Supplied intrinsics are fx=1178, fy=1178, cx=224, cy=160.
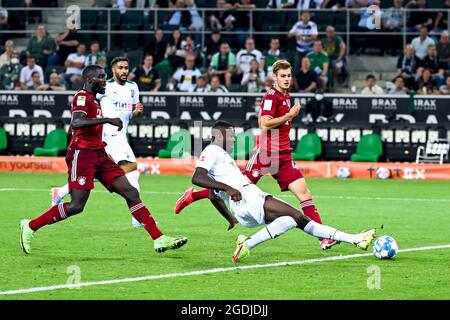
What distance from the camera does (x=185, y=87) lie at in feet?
92.7

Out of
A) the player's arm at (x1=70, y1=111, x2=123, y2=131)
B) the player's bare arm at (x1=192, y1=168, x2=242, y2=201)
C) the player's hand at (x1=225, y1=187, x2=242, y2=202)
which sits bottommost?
the player's hand at (x1=225, y1=187, x2=242, y2=202)

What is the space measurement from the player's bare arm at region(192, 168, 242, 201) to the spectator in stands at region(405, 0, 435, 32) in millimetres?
17081

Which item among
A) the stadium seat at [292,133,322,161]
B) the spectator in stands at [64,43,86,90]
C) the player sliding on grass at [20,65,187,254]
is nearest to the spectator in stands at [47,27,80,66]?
the spectator in stands at [64,43,86,90]

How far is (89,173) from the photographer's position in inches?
533

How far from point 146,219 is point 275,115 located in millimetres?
2077

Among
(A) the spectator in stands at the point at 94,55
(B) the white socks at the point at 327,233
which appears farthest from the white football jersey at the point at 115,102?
(A) the spectator in stands at the point at 94,55

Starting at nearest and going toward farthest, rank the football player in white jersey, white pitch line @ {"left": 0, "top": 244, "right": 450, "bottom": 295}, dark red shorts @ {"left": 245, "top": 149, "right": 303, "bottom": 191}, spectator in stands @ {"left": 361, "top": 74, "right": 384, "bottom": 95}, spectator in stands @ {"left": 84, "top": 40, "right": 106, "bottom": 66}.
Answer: white pitch line @ {"left": 0, "top": 244, "right": 450, "bottom": 295}
dark red shorts @ {"left": 245, "top": 149, "right": 303, "bottom": 191}
the football player in white jersey
spectator in stands @ {"left": 361, "top": 74, "right": 384, "bottom": 95}
spectator in stands @ {"left": 84, "top": 40, "right": 106, "bottom": 66}

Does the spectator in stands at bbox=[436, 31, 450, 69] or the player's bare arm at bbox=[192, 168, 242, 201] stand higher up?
the spectator in stands at bbox=[436, 31, 450, 69]

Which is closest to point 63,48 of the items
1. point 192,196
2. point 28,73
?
point 28,73

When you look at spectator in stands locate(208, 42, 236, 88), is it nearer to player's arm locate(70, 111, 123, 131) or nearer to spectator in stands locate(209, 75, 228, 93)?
spectator in stands locate(209, 75, 228, 93)

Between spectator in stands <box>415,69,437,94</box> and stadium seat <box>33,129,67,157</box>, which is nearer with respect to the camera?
spectator in stands <box>415,69,437,94</box>

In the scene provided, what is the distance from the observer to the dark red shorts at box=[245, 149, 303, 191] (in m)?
14.2

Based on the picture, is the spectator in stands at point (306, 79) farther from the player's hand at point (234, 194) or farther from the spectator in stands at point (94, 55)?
the player's hand at point (234, 194)
